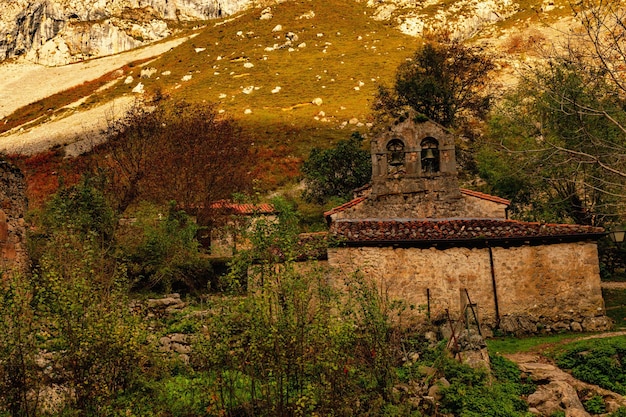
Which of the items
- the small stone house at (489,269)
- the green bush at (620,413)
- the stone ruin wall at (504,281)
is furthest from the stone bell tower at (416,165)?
the green bush at (620,413)

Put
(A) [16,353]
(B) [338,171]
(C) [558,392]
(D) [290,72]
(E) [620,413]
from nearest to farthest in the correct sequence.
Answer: (A) [16,353] → (E) [620,413] → (C) [558,392] → (B) [338,171] → (D) [290,72]

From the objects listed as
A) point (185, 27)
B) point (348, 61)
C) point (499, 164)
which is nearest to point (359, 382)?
point (499, 164)

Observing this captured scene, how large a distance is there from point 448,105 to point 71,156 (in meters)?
31.5

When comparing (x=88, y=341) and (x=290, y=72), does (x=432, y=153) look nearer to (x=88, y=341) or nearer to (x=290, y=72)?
(x=88, y=341)

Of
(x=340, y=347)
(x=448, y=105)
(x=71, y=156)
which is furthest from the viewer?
(x=71, y=156)

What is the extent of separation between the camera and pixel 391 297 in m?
13.7

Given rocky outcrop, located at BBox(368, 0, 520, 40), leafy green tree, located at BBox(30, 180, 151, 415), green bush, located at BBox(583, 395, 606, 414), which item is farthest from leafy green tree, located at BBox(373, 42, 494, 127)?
rocky outcrop, located at BBox(368, 0, 520, 40)

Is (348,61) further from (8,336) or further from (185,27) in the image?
(8,336)

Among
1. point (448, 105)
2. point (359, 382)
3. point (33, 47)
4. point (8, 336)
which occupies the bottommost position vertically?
point (359, 382)

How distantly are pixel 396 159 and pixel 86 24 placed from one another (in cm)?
9825

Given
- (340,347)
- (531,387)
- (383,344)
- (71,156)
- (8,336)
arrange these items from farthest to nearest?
(71,156)
(531,387)
(383,344)
(340,347)
(8,336)

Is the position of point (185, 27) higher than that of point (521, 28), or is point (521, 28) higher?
point (185, 27)

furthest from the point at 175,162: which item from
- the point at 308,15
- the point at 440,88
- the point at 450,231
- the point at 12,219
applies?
the point at 308,15

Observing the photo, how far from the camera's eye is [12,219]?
11281 mm
